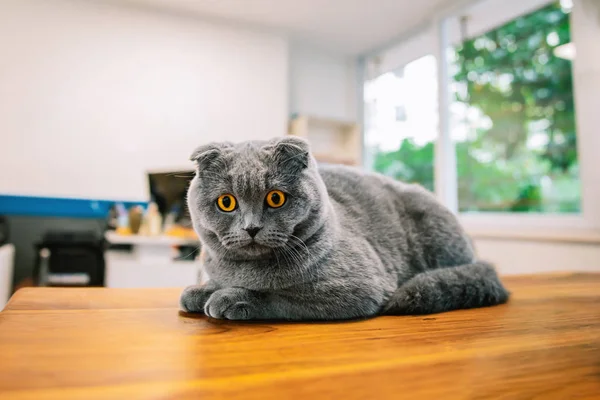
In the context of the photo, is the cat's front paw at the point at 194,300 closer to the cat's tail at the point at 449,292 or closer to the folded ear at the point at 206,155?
the folded ear at the point at 206,155

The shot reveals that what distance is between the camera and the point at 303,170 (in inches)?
29.6

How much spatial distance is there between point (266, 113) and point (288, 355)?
3.56 m

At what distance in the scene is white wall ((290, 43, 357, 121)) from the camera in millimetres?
4266

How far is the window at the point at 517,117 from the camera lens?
2498mm

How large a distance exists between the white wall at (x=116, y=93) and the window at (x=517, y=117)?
1.68 metres

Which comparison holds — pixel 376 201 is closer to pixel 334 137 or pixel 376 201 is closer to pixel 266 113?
pixel 266 113

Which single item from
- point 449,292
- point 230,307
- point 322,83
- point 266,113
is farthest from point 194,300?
point 322,83

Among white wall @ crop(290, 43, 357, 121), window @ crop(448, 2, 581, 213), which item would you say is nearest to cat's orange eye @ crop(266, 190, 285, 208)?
window @ crop(448, 2, 581, 213)

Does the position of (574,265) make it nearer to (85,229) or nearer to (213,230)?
(213,230)

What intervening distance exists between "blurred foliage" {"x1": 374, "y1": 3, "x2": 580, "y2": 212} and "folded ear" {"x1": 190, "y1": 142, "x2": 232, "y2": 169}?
2.43m

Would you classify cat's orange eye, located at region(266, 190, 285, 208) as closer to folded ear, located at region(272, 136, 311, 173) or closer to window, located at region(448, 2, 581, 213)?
folded ear, located at region(272, 136, 311, 173)

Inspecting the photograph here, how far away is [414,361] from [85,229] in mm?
3329

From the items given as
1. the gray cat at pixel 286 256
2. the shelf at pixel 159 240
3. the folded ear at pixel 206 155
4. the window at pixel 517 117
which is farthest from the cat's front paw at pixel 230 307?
the window at pixel 517 117

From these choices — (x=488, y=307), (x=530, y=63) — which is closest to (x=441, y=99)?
(x=530, y=63)
